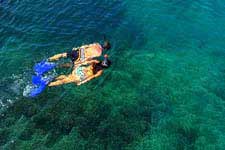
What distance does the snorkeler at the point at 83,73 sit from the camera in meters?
Answer: 23.5

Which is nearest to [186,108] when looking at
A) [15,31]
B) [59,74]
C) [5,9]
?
[59,74]

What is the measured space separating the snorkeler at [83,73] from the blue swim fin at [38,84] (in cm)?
38

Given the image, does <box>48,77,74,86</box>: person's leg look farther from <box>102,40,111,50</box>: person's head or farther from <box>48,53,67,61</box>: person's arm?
<box>102,40,111,50</box>: person's head

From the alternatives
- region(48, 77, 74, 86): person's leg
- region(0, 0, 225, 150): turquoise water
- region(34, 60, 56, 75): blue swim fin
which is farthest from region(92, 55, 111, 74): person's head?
region(34, 60, 56, 75): blue swim fin

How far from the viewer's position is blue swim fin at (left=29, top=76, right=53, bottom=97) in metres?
22.8

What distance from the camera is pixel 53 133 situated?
2047 centimetres

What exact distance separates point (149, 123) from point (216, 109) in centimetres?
444

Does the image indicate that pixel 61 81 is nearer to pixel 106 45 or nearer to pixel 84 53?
pixel 84 53

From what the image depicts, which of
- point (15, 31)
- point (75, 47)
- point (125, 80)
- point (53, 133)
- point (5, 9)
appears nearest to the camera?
point (53, 133)

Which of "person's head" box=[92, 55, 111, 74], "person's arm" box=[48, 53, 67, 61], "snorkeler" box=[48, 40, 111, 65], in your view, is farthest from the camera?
"person's arm" box=[48, 53, 67, 61]

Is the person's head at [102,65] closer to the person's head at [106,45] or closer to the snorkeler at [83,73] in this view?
the snorkeler at [83,73]

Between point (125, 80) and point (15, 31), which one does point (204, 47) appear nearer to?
point (125, 80)

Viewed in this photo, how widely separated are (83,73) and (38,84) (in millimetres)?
2999

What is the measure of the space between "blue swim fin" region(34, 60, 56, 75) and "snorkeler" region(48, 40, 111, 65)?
0.61 meters
